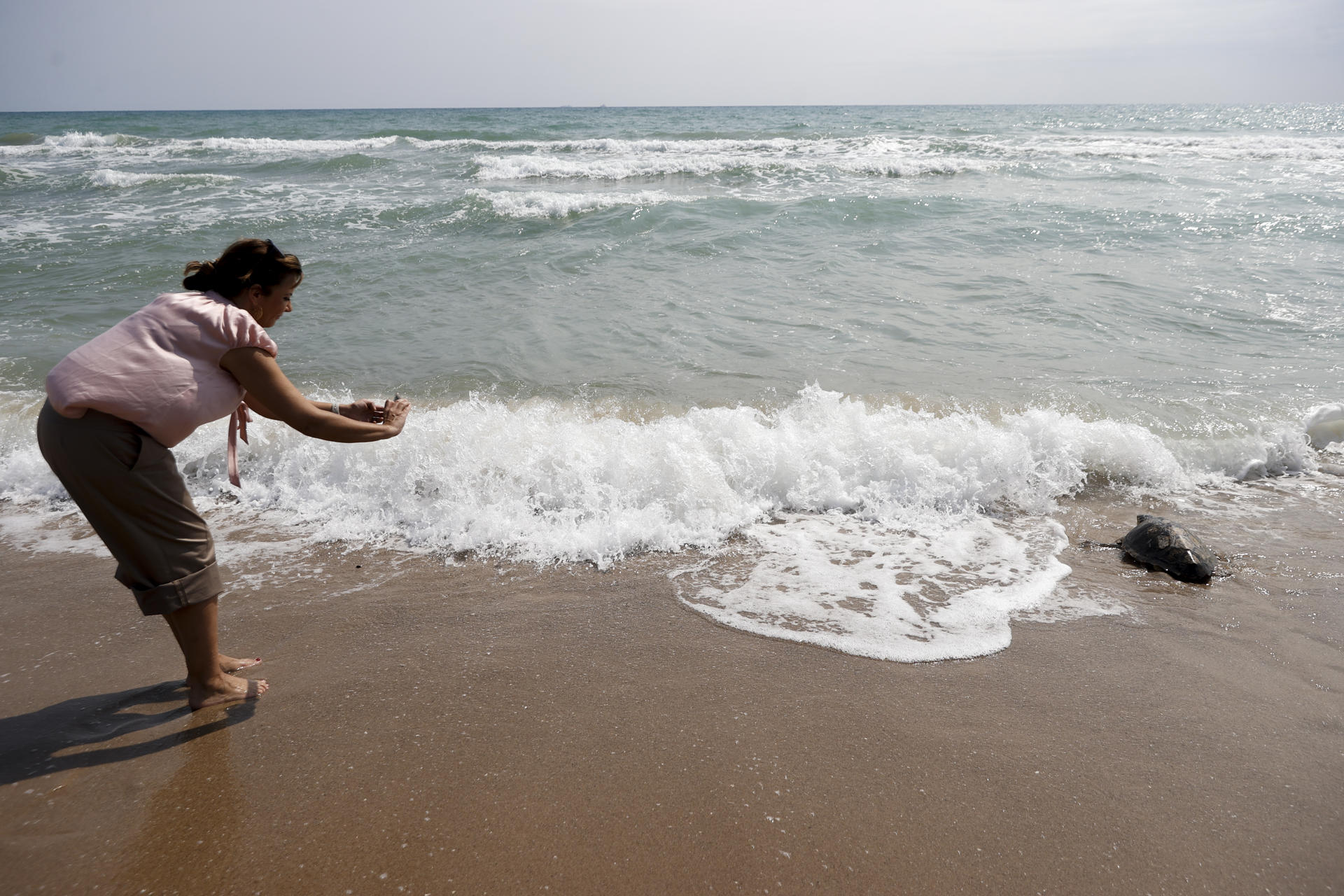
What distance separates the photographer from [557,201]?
43.7 ft

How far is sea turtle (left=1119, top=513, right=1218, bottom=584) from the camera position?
139 inches

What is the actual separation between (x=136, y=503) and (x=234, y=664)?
0.89 m

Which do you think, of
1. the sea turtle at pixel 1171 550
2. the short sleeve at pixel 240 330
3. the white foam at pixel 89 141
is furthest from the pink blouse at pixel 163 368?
the white foam at pixel 89 141

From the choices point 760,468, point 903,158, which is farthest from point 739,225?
point 903,158

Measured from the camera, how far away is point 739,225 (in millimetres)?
11703

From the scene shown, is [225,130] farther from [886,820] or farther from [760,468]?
[886,820]

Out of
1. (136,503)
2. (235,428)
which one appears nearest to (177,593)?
(136,503)

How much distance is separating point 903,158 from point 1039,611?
20247mm

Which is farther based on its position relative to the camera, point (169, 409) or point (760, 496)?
point (760, 496)

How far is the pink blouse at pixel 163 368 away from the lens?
2.01 meters

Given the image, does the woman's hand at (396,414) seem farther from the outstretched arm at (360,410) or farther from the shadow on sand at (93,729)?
the shadow on sand at (93,729)

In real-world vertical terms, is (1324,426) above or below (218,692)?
above

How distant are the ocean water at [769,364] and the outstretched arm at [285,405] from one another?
4.82 feet

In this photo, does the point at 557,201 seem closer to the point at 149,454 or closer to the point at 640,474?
the point at 640,474
